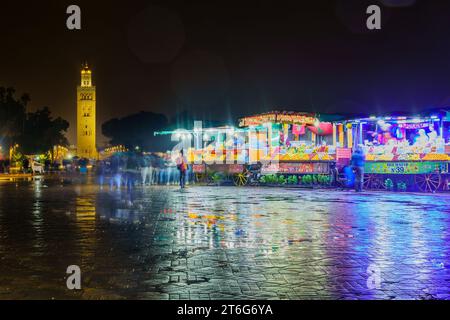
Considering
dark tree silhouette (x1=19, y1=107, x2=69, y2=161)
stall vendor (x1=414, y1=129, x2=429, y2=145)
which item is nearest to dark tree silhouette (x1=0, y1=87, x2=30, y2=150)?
dark tree silhouette (x1=19, y1=107, x2=69, y2=161)

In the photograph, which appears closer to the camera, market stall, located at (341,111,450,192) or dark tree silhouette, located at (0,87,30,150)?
market stall, located at (341,111,450,192)

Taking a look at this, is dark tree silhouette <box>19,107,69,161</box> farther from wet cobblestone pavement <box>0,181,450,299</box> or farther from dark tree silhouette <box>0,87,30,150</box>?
wet cobblestone pavement <box>0,181,450,299</box>

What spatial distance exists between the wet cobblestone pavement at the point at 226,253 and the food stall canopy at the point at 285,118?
1239 cm

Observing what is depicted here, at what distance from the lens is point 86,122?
574ft

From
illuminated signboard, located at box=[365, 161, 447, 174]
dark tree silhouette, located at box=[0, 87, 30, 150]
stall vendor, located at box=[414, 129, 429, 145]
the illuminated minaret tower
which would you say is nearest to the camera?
illuminated signboard, located at box=[365, 161, 447, 174]

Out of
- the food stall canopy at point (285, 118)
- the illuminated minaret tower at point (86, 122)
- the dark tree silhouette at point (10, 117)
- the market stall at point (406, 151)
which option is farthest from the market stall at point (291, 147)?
the illuminated minaret tower at point (86, 122)

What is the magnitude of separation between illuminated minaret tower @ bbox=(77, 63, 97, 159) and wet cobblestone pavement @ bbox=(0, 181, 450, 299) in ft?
533

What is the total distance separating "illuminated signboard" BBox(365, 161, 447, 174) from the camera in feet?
76.3

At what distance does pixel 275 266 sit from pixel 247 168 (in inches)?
894

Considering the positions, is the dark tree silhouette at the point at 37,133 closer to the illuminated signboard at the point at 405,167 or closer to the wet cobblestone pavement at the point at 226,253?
the illuminated signboard at the point at 405,167

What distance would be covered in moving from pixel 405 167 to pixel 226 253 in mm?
17584

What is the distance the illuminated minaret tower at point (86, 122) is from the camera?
174 metres

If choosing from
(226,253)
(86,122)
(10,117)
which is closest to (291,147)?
(226,253)
